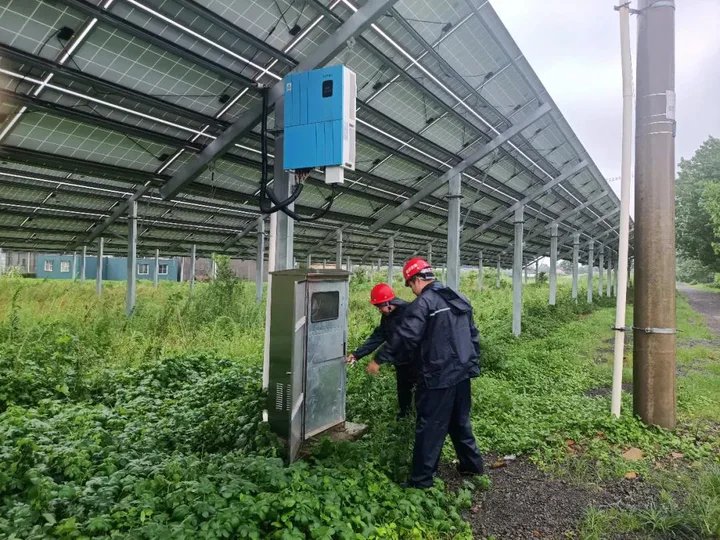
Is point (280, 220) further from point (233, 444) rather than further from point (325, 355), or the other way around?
point (233, 444)

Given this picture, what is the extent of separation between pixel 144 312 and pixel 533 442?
9.08m

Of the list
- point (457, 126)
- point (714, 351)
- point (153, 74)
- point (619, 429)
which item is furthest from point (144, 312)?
point (714, 351)

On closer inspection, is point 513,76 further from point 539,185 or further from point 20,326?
point 20,326

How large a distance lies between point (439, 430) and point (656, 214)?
3.45 meters

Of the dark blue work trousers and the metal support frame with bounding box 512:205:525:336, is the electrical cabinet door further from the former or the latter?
the metal support frame with bounding box 512:205:525:336

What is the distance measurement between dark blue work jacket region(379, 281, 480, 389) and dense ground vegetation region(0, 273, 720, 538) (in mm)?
895

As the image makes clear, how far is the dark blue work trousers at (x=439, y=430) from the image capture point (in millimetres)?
3939

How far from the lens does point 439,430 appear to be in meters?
4.02

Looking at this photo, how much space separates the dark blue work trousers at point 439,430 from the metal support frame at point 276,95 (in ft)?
9.67

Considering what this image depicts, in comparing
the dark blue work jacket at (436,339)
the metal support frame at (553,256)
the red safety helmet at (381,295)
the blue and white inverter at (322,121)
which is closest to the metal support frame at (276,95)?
the blue and white inverter at (322,121)

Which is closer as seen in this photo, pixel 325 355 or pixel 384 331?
pixel 325 355

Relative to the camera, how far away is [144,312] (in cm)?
1095

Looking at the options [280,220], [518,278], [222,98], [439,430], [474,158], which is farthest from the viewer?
[518,278]

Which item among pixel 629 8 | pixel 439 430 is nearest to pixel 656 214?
pixel 629 8
